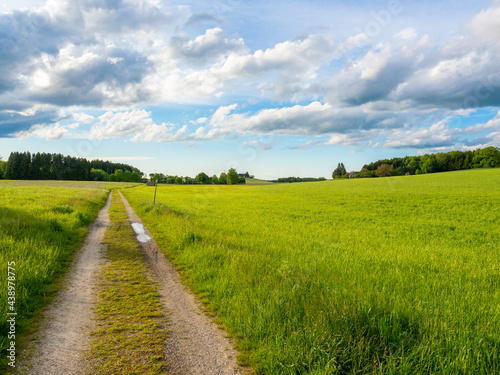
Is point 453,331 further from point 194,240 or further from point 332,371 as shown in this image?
point 194,240

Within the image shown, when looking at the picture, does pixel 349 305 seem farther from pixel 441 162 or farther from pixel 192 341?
pixel 441 162

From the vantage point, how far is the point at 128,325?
16.1 feet

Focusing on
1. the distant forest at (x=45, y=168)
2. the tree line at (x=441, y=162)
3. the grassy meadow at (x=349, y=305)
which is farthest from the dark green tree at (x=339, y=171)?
the grassy meadow at (x=349, y=305)

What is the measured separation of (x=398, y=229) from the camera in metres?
18.3

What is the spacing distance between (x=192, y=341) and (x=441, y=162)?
141433mm

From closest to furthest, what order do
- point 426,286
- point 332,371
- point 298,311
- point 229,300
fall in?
point 332,371, point 298,311, point 229,300, point 426,286

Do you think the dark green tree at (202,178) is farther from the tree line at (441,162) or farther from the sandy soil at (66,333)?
the sandy soil at (66,333)

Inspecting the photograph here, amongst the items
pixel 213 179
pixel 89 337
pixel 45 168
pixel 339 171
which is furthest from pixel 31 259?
pixel 339 171

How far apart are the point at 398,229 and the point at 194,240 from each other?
48.0 ft

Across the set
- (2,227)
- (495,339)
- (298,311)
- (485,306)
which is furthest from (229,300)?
(2,227)

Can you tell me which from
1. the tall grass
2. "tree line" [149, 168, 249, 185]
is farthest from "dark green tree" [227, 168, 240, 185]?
the tall grass

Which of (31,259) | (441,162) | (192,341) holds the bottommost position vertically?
(192,341)

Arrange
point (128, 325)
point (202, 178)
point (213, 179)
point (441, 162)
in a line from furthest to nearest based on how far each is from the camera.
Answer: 1. point (202, 178)
2. point (213, 179)
3. point (441, 162)
4. point (128, 325)

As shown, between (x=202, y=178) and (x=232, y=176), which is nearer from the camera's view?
(x=232, y=176)
